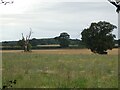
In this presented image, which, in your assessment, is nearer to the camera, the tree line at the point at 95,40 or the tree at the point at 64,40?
the tree line at the point at 95,40

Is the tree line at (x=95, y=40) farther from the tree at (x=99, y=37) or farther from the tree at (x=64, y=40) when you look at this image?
the tree at (x=64, y=40)

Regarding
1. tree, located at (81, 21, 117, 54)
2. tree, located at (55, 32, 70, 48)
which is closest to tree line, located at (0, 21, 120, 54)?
tree, located at (81, 21, 117, 54)

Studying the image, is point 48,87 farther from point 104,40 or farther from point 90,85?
point 104,40

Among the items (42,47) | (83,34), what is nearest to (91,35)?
(83,34)

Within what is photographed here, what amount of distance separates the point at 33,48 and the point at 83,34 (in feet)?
50.9

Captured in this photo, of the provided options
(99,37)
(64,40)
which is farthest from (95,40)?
(64,40)

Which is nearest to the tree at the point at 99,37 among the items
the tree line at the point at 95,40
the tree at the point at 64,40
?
the tree line at the point at 95,40

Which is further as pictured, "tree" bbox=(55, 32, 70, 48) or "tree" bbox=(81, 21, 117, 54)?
"tree" bbox=(55, 32, 70, 48)

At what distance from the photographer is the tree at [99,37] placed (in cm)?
8331

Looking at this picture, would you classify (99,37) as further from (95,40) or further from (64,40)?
(64,40)

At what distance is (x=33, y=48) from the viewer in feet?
305

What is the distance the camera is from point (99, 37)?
289 ft

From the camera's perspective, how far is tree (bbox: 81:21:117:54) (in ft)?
273

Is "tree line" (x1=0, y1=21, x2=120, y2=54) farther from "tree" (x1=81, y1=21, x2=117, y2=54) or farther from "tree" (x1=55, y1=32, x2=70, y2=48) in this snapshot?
"tree" (x1=55, y1=32, x2=70, y2=48)
